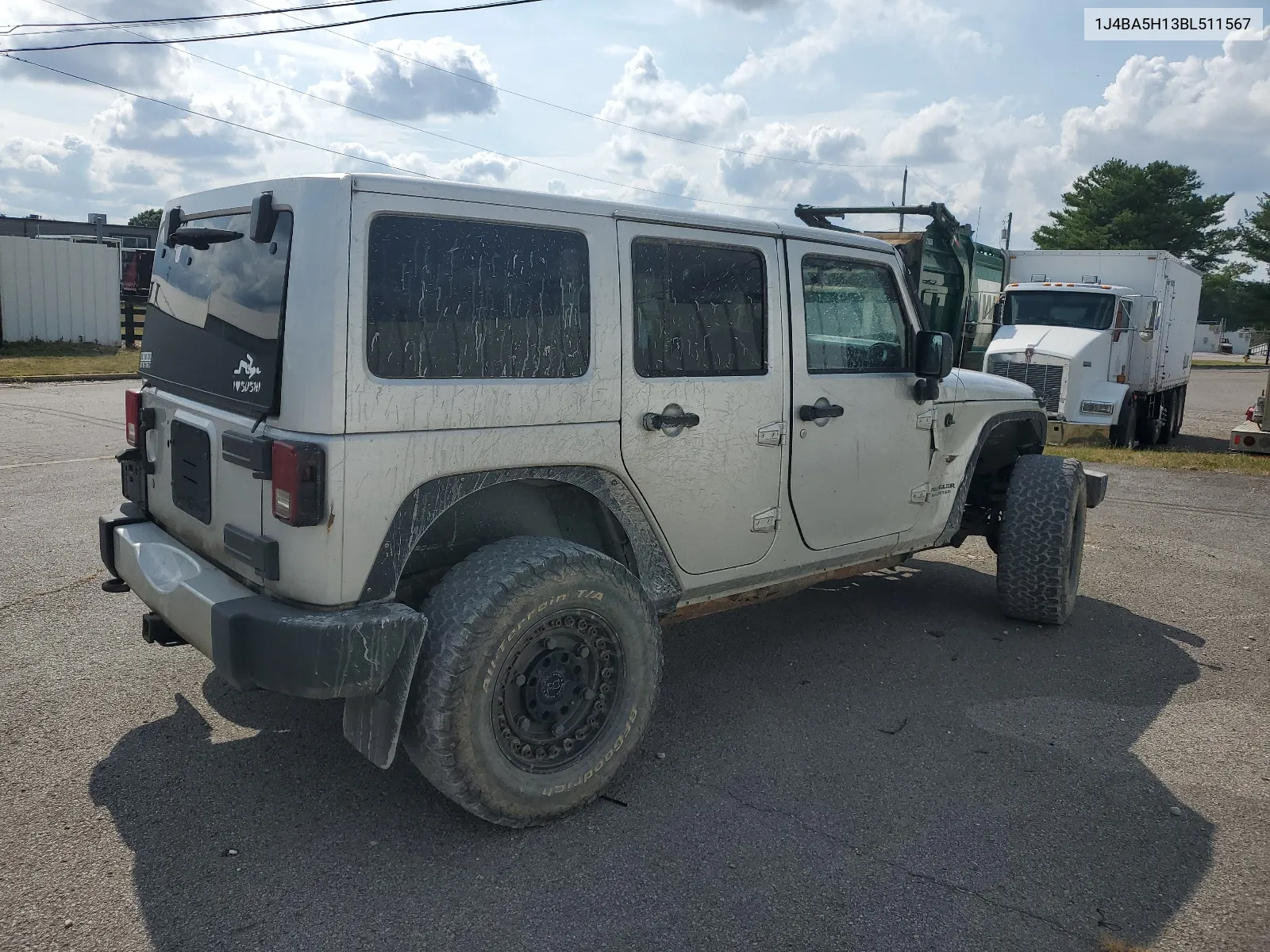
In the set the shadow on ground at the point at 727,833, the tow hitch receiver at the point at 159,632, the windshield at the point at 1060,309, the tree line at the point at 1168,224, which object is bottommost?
the shadow on ground at the point at 727,833

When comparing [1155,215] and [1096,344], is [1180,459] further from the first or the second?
[1155,215]

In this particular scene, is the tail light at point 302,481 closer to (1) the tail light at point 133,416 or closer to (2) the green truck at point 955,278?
(1) the tail light at point 133,416

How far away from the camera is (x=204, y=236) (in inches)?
130

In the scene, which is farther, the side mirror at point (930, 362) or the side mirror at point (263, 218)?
the side mirror at point (930, 362)

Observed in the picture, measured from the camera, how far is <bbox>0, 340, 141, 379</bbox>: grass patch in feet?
58.3

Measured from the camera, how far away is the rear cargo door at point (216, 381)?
3.08m

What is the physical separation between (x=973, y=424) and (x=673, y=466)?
2.30 meters

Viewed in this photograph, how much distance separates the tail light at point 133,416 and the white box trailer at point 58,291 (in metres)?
20.3

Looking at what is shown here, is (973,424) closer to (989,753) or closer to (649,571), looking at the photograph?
(989,753)

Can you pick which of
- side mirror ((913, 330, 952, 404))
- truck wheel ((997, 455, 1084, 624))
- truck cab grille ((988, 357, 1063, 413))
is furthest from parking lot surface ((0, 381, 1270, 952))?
truck cab grille ((988, 357, 1063, 413))

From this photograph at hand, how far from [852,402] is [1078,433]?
11.9 m

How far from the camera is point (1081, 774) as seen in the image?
3.85m

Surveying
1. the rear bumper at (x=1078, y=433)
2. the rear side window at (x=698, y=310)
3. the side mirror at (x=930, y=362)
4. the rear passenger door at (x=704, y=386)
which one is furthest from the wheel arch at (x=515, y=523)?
the rear bumper at (x=1078, y=433)

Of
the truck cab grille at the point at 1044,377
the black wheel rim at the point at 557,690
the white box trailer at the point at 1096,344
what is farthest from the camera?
the white box trailer at the point at 1096,344
